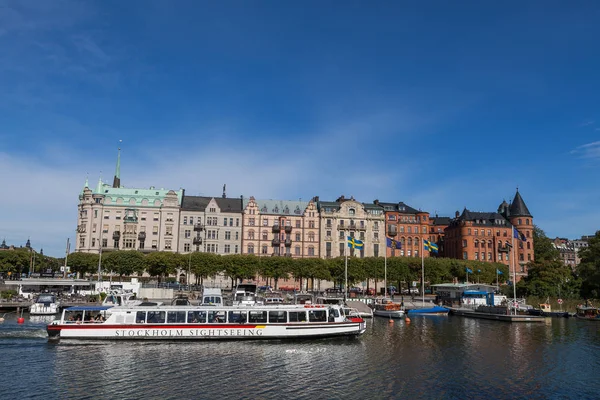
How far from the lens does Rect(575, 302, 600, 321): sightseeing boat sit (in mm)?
73500

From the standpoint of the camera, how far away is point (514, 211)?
5527 inches

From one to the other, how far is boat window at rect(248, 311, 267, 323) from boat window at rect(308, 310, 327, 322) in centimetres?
453

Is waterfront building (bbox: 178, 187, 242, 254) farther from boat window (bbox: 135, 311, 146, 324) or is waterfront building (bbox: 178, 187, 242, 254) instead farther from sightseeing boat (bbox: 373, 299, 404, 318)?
boat window (bbox: 135, 311, 146, 324)

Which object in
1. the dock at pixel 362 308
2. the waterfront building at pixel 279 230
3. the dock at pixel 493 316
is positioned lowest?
the dock at pixel 493 316

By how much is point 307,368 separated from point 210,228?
8715 centimetres

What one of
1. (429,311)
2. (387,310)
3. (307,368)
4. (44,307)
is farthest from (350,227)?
(307,368)

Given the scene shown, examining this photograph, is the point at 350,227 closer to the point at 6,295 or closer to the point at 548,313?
the point at 548,313

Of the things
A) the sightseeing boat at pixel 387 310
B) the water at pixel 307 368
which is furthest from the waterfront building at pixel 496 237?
the water at pixel 307 368

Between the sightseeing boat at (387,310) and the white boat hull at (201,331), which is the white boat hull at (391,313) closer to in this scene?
the sightseeing boat at (387,310)

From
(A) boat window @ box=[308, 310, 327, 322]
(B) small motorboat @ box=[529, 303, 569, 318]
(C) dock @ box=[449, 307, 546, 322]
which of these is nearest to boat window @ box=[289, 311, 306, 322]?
(A) boat window @ box=[308, 310, 327, 322]

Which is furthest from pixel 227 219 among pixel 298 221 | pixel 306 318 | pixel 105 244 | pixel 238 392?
pixel 238 392

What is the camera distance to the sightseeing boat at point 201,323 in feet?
154

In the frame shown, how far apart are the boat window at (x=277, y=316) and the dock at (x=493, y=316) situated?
3905cm

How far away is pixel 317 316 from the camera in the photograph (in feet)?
163
